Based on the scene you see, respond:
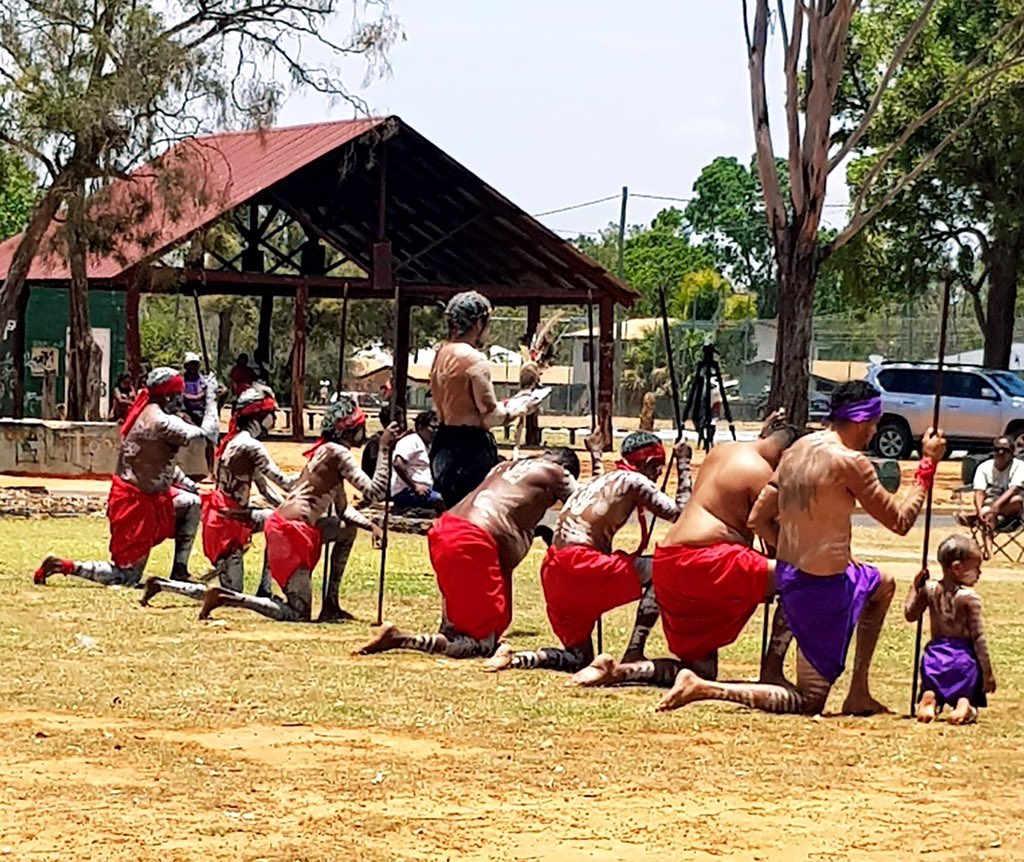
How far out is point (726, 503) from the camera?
9.95 m

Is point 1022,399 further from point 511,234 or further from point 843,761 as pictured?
point 843,761

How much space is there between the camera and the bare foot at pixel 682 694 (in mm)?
9406

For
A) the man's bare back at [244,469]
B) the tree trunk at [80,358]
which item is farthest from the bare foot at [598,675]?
the tree trunk at [80,358]

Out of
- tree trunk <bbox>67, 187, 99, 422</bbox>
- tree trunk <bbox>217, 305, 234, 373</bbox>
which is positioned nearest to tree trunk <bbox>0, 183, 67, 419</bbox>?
tree trunk <bbox>67, 187, 99, 422</bbox>

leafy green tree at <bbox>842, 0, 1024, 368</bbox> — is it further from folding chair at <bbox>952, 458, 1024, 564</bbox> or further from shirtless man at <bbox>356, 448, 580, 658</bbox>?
shirtless man at <bbox>356, 448, 580, 658</bbox>

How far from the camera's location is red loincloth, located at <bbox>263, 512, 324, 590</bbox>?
1265cm

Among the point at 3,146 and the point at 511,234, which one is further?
the point at 511,234

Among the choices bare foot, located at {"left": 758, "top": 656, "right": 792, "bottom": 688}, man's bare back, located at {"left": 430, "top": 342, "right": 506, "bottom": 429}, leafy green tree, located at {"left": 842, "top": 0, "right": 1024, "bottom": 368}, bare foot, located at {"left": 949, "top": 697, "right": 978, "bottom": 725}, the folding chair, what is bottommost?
the folding chair

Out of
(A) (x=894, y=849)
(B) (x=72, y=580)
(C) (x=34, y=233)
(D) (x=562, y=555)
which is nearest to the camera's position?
(A) (x=894, y=849)

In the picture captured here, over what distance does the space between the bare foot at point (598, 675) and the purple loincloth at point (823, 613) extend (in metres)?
1.15

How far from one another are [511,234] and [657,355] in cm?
2662

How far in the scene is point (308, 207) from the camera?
37469 millimetres

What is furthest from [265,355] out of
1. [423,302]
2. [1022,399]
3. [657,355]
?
[657,355]

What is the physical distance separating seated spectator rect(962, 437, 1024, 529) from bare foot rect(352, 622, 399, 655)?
1023 cm
